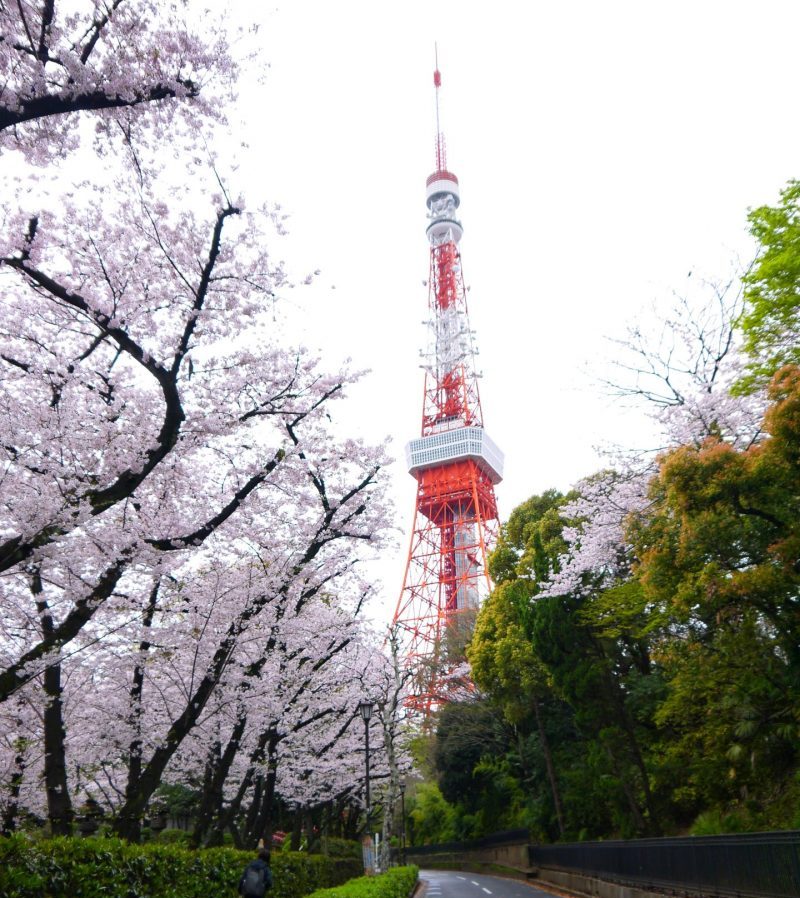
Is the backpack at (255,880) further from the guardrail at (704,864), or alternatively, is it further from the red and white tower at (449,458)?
the red and white tower at (449,458)

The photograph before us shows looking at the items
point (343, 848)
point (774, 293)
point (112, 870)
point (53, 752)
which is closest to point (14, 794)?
point (53, 752)

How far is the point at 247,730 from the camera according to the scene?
503 inches

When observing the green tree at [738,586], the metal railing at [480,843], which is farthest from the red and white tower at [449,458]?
the green tree at [738,586]

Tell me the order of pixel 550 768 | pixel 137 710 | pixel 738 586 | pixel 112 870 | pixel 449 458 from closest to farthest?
pixel 112 870 < pixel 738 586 < pixel 137 710 < pixel 550 768 < pixel 449 458

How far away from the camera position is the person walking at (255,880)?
7793 mm

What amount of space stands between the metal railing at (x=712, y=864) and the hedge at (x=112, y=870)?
5.67m

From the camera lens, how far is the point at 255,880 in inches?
310

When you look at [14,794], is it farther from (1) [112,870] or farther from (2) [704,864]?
(2) [704,864]

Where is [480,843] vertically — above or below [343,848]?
below

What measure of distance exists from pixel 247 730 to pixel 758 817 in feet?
28.1

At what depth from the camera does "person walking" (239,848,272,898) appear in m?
7.79

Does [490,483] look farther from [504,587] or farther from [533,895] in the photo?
[533,895]

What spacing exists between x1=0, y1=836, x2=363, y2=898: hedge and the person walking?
63 centimetres

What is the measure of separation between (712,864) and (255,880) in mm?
5121
